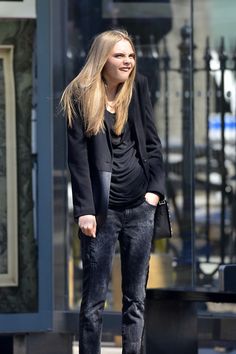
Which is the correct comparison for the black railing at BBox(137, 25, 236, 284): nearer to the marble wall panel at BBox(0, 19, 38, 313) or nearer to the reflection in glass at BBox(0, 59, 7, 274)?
the marble wall panel at BBox(0, 19, 38, 313)

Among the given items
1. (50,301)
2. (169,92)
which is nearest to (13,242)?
(50,301)

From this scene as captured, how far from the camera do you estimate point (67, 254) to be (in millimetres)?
7719

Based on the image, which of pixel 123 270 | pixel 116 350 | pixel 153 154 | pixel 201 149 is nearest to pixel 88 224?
pixel 123 270

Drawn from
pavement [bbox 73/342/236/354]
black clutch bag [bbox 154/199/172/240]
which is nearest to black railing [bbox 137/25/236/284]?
pavement [bbox 73/342/236/354]

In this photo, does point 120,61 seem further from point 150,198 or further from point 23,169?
point 23,169

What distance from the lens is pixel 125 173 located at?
225 inches

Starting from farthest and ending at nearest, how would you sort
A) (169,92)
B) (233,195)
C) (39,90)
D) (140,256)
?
1. (233,195)
2. (169,92)
3. (39,90)
4. (140,256)

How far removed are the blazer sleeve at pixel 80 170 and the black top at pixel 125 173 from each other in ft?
0.39

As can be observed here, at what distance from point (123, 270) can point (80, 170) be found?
0.53 metres

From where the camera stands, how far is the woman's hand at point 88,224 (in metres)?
5.62

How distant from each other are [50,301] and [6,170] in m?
0.82

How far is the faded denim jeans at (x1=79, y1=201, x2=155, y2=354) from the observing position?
5.70 metres

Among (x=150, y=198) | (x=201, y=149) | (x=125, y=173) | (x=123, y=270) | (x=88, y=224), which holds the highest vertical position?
(x=201, y=149)

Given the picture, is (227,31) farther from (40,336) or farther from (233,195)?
(40,336)
